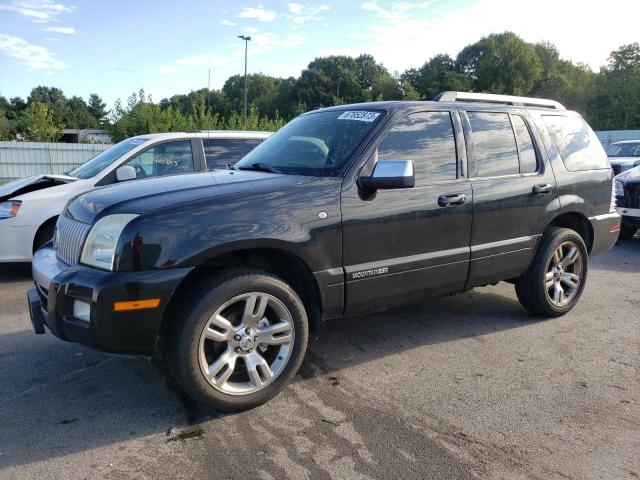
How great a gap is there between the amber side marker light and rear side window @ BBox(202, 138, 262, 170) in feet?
13.9

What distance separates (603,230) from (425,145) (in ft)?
7.93

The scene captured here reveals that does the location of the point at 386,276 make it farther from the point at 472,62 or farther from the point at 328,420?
the point at 472,62

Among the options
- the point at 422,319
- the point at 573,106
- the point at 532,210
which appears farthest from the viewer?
the point at 573,106

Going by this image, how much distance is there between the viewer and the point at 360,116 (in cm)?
394

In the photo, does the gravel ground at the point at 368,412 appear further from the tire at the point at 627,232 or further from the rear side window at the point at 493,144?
the tire at the point at 627,232

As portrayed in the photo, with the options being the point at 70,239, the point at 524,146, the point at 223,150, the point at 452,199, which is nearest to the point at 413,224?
the point at 452,199

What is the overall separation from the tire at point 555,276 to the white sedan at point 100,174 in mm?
3146

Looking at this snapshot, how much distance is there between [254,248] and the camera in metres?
3.18

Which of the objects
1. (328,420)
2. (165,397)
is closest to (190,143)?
(165,397)

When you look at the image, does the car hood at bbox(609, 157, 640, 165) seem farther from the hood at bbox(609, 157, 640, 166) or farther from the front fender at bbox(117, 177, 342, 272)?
the front fender at bbox(117, 177, 342, 272)

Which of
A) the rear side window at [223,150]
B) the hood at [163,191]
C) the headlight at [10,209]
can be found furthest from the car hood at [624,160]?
the headlight at [10,209]

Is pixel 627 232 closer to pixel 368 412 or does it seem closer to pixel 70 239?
pixel 368 412

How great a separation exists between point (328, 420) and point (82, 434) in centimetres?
135

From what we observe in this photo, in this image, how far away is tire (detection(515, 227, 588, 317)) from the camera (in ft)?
15.4
